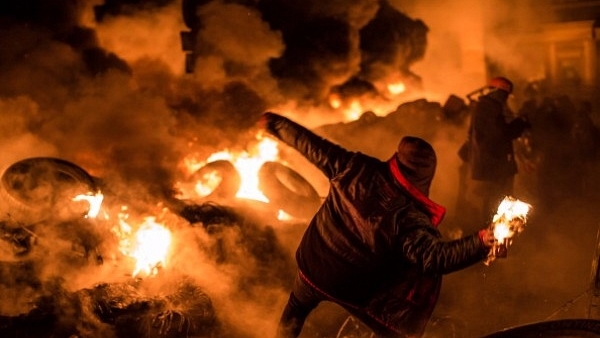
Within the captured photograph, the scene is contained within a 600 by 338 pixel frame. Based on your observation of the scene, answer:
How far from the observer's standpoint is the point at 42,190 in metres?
6.54

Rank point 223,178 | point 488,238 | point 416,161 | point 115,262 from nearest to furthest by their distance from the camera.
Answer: point 488,238
point 416,161
point 115,262
point 223,178

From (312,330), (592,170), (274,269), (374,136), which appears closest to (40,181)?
(274,269)

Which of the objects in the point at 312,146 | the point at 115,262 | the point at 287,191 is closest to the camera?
the point at 312,146

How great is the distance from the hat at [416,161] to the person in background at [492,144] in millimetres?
3438

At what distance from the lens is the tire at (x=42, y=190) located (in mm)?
6336

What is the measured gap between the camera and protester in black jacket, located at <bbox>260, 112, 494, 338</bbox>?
4328 mm

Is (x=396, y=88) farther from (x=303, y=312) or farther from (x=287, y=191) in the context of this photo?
(x=303, y=312)

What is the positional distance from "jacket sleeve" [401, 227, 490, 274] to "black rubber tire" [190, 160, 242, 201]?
3450 mm

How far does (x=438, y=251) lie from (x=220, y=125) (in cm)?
558

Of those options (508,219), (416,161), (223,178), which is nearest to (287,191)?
(223,178)

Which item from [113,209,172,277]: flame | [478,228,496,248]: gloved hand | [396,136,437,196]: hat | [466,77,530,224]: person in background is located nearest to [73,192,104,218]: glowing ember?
[113,209,172,277]: flame

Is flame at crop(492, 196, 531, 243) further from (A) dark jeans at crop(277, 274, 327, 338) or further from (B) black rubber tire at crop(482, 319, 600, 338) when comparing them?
(A) dark jeans at crop(277, 274, 327, 338)

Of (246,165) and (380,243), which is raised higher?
(380,243)

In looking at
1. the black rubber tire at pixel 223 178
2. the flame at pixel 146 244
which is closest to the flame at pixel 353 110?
the black rubber tire at pixel 223 178
